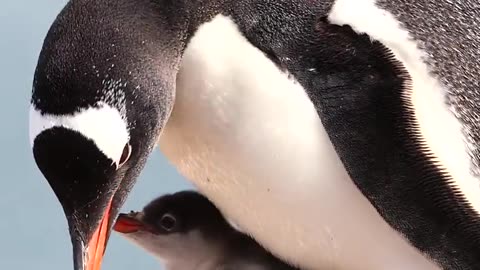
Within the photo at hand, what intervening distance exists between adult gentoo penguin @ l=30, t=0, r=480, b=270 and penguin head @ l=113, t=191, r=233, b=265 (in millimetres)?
228

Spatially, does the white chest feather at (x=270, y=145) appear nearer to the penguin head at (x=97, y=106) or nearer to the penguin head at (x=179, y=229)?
the penguin head at (x=97, y=106)

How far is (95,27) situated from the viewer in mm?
1361

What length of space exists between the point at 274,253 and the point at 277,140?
0.22m

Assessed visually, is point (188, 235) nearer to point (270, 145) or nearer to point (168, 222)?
point (168, 222)

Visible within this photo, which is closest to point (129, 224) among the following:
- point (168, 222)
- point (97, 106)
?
point (168, 222)

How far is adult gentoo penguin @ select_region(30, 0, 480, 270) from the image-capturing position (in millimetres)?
1409

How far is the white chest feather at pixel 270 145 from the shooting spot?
4.75 feet

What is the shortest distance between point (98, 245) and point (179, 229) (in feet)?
1.43

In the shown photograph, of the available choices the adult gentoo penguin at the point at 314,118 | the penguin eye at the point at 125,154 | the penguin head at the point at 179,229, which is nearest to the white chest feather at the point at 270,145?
the adult gentoo penguin at the point at 314,118

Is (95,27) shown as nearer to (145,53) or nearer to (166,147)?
(145,53)

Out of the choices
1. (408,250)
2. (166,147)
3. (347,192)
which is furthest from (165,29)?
(408,250)

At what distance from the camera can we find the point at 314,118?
146 cm

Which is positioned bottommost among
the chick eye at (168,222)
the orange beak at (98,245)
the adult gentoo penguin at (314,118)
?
the chick eye at (168,222)

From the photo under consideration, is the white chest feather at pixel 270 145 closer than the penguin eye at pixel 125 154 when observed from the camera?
No
